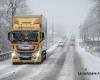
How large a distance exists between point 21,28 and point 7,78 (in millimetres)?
11533

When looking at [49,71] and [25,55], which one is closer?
[49,71]

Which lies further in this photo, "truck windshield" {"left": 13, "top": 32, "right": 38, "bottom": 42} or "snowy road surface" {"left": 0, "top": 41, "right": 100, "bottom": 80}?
"truck windshield" {"left": 13, "top": 32, "right": 38, "bottom": 42}

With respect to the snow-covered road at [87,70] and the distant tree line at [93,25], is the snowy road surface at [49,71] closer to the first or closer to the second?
the snow-covered road at [87,70]

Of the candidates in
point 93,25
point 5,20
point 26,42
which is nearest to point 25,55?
point 26,42

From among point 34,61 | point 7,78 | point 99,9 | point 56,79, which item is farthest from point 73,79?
point 99,9

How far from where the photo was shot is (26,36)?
32438 mm

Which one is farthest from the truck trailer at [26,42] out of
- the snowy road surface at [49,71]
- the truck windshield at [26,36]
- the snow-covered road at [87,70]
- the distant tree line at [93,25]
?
the distant tree line at [93,25]

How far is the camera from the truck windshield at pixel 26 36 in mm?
32250

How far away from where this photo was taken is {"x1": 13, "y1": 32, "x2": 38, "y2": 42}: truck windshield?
32250 mm

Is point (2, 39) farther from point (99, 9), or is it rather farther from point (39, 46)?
point (39, 46)

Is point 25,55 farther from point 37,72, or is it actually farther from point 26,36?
point 37,72

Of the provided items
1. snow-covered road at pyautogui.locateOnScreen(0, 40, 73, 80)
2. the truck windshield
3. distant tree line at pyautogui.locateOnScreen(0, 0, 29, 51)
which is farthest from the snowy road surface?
distant tree line at pyautogui.locateOnScreen(0, 0, 29, 51)

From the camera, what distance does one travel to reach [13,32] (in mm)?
32406

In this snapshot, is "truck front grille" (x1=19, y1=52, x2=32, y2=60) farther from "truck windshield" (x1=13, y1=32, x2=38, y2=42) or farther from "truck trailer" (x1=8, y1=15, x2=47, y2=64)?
"truck windshield" (x1=13, y1=32, x2=38, y2=42)
